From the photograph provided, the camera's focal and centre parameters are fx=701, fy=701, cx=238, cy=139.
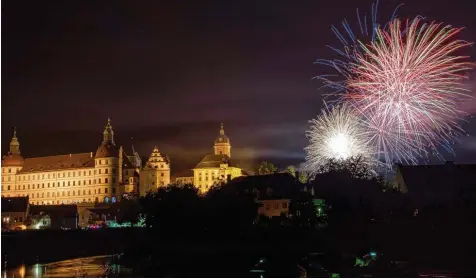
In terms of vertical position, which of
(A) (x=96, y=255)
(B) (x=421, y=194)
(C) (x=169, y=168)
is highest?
(C) (x=169, y=168)

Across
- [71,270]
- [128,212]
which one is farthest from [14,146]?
[71,270]

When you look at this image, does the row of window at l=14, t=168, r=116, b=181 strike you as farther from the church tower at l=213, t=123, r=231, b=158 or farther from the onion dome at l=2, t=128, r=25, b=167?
the church tower at l=213, t=123, r=231, b=158

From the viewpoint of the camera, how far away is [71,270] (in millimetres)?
45281

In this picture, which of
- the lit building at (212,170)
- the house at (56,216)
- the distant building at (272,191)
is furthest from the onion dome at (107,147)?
the distant building at (272,191)

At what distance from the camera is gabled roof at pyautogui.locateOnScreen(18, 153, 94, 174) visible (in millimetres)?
133875

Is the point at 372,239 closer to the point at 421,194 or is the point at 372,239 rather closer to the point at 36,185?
the point at 421,194

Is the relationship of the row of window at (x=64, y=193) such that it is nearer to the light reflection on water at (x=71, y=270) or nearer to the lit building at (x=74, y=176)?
the lit building at (x=74, y=176)

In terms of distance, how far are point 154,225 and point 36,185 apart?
86.8m

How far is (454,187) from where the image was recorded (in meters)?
56.4

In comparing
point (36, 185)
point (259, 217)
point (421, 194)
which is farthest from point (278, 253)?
point (36, 185)

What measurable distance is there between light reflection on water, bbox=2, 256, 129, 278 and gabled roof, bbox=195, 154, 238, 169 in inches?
2989

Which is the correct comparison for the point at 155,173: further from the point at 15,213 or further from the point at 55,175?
the point at 15,213

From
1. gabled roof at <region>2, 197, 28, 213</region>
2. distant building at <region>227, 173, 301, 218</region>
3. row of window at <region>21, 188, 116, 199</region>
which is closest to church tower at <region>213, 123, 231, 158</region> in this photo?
row of window at <region>21, 188, 116, 199</region>

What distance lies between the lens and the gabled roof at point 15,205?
91225 mm
